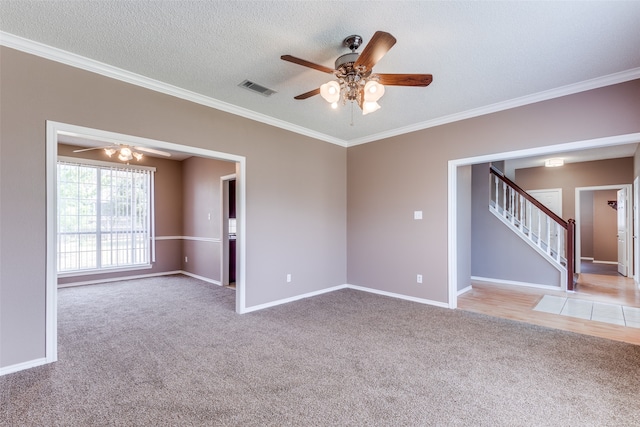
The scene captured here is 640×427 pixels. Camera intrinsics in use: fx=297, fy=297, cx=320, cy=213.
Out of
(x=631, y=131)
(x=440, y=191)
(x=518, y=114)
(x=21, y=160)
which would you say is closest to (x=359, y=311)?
(x=440, y=191)

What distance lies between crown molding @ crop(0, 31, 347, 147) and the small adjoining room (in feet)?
0.08

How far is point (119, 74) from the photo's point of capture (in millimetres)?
2916

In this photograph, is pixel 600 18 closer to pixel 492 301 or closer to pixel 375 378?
pixel 375 378

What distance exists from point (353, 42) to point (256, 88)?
1.33 meters

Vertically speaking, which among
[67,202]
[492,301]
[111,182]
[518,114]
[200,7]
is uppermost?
[200,7]

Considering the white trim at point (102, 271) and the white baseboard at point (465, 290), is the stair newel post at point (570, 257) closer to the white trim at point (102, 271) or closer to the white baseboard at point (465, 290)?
the white baseboard at point (465, 290)

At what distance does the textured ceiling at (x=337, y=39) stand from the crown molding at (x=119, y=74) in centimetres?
7

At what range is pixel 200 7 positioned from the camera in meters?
2.06

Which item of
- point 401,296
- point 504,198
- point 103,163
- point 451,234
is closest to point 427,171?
point 451,234

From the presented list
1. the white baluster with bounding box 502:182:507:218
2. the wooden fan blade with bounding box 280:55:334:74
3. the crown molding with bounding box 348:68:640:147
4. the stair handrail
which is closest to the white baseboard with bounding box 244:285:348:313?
the crown molding with bounding box 348:68:640:147

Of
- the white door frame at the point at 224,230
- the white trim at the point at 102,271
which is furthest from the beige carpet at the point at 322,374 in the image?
the white trim at the point at 102,271

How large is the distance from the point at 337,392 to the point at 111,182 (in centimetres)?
624

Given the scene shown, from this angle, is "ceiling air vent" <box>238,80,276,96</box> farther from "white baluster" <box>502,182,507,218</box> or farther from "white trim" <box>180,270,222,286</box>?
"white baluster" <box>502,182,507,218</box>

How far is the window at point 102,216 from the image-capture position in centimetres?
561
